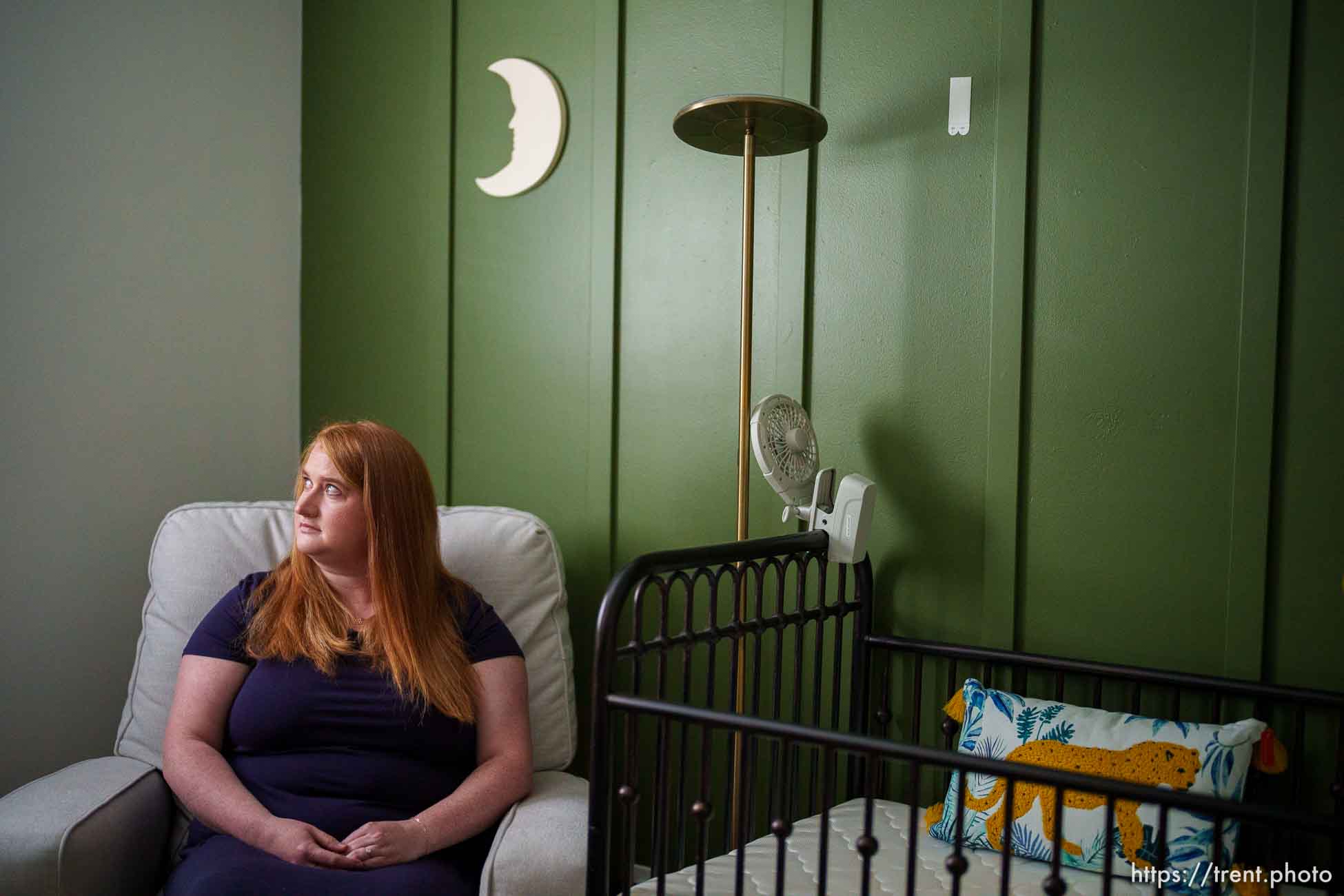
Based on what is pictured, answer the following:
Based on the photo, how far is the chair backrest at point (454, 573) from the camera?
1.96 metres

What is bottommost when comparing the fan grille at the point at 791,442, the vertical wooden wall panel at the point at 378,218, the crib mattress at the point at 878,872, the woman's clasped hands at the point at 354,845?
the crib mattress at the point at 878,872

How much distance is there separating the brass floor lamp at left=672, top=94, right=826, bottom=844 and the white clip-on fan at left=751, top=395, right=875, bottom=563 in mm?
106

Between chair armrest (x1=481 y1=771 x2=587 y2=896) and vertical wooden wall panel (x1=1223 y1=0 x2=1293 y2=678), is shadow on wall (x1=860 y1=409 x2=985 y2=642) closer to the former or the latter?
vertical wooden wall panel (x1=1223 y1=0 x2=1293 y2=678)

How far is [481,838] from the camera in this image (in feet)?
5.60

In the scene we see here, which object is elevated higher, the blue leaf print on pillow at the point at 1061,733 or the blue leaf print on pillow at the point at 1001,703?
the blue leaf print on pillow at the point at 1001,703

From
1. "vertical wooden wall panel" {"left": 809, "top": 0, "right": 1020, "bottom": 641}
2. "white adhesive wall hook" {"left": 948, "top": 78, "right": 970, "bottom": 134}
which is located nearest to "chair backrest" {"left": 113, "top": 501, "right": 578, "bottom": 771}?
"vertical wooden wall panel" {"left": 809, "top": 0, "right": 1020, "bottom": 641}

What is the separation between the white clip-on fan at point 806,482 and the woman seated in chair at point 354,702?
57cm

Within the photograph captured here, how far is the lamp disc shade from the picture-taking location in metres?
1.73

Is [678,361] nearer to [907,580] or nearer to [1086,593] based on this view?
[907,580]

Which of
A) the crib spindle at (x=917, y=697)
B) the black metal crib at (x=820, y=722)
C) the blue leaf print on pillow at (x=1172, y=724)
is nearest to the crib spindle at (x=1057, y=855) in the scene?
the black metal crib at (x=820, y=722)

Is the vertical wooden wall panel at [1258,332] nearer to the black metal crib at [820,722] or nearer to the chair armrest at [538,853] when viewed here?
the black metal crib at [820,722]

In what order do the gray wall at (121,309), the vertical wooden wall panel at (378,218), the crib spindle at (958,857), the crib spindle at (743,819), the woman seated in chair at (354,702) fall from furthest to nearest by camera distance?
the vertical wooden wall panel at (378,218) < the gray wall at (121,309) < the woman seated in chair at (354,702) < the crib spindle at (743,819) < the crib spindle at (958,857)

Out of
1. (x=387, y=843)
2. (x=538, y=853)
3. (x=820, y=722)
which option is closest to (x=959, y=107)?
(x=820, y=722)

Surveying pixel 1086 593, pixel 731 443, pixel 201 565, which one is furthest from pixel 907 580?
pixel 201 565
